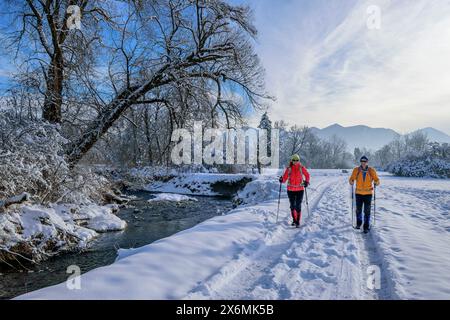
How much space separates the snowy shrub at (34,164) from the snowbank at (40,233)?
540 millimetres

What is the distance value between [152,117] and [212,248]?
369 inches

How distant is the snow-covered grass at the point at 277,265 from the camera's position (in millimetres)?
3510

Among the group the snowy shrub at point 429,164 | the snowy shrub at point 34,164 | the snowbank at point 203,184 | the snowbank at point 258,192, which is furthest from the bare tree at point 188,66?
the snowy shrub at point 429,164

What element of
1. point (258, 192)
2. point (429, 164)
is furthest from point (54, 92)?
point (429, 164)

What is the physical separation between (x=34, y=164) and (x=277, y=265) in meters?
7.13

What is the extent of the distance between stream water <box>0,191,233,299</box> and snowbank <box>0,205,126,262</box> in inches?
14.8

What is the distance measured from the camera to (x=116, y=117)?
34.7 feet

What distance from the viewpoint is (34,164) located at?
7.76 meters

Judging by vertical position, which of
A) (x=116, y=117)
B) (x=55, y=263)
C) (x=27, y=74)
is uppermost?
(x=27, y=74)

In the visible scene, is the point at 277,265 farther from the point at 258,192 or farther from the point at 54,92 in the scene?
the point at 258,192

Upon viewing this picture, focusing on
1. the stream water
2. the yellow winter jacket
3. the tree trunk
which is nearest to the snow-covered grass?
the yellow winter jacket

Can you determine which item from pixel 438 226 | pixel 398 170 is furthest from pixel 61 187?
pixel 398 170

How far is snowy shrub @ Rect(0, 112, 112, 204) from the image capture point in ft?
23.8
